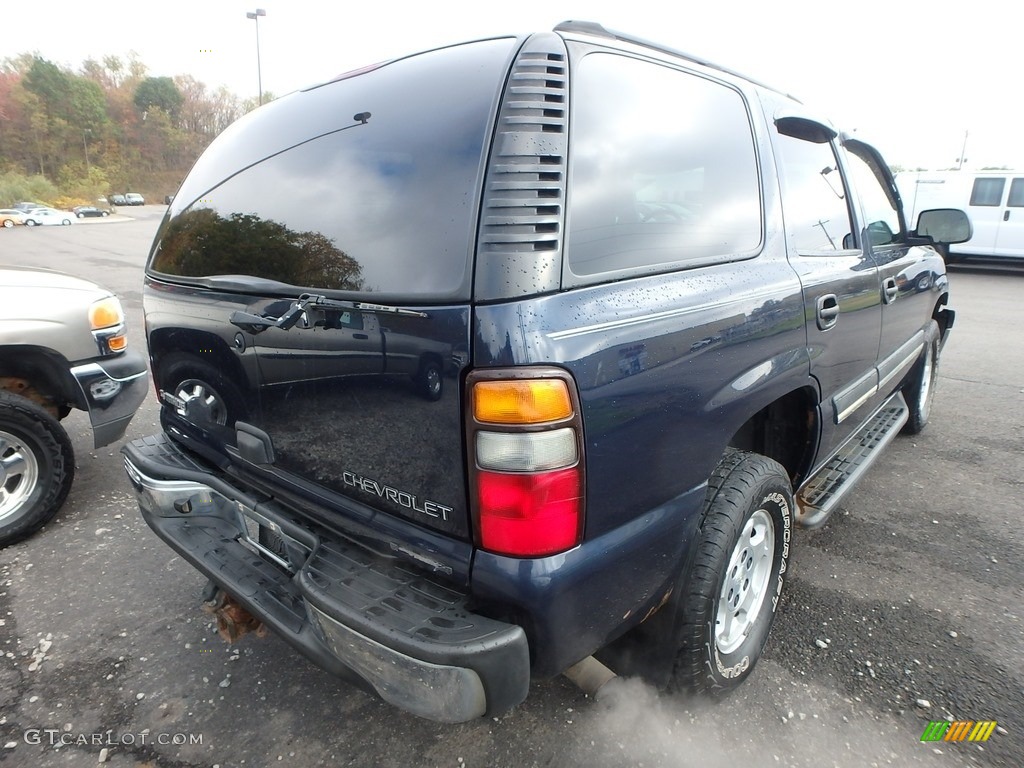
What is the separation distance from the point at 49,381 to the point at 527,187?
3.10 metres

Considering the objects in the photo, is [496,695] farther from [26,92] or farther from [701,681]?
[26,92]

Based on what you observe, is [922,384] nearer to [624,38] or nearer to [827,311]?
[827,311]

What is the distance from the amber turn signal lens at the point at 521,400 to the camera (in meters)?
1.35

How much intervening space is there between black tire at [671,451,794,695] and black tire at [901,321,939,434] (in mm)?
2635

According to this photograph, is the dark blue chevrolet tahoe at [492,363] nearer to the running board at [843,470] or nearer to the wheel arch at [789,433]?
the wheel arch at [789,433]

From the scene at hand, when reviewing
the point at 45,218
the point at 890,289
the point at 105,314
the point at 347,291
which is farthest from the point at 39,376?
the point at 45,218

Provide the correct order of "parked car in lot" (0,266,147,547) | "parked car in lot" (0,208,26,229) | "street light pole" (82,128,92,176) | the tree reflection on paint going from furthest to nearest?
"street light pole" (82,128,92,176)
"parked car in lot" (0,208,26,229)
"parked car in lot" (0,266,147,547)
the tree reflection on paint

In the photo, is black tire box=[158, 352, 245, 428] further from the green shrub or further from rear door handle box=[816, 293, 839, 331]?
the green shrub

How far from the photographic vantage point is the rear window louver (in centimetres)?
138

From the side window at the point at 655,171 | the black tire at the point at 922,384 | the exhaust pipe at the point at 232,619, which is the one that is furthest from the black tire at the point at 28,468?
the black tire at the point at 922,384

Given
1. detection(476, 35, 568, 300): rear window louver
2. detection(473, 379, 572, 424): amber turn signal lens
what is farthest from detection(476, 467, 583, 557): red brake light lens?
detection(476, 35, 568, 300): rear window louver

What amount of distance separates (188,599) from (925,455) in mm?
4406

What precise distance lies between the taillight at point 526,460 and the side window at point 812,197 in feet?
4.46

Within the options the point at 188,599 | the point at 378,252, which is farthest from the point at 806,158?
the point at 188,599
